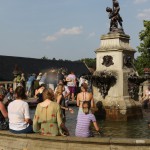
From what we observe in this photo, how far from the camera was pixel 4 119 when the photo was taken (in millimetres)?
8883

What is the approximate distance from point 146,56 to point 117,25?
3549cm

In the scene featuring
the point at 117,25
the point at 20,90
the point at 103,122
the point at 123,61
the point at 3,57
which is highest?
the point at 3,57

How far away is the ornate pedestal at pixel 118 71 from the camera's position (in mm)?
14152

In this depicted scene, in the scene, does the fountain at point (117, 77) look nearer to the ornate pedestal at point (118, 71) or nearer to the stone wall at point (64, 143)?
the ornate pedestal at point (118, 71)

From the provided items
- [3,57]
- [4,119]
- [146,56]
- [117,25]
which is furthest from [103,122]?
[3,57]

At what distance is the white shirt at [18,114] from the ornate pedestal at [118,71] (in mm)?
6507

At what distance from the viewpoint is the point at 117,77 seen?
14.2m

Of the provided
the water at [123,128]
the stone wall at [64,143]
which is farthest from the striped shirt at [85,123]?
the water at [123,128]

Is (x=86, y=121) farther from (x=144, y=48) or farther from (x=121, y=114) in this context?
(x=144, y=48)

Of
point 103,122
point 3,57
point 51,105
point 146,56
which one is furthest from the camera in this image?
point 3,57

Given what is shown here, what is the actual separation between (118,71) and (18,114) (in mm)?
6738

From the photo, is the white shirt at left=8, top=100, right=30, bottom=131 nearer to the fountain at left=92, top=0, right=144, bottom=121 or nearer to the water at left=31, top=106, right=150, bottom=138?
the water at left=31, top=106, right=150, bottom=138

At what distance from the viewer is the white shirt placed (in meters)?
8.10

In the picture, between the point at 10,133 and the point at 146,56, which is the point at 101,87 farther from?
the point at 146,56
